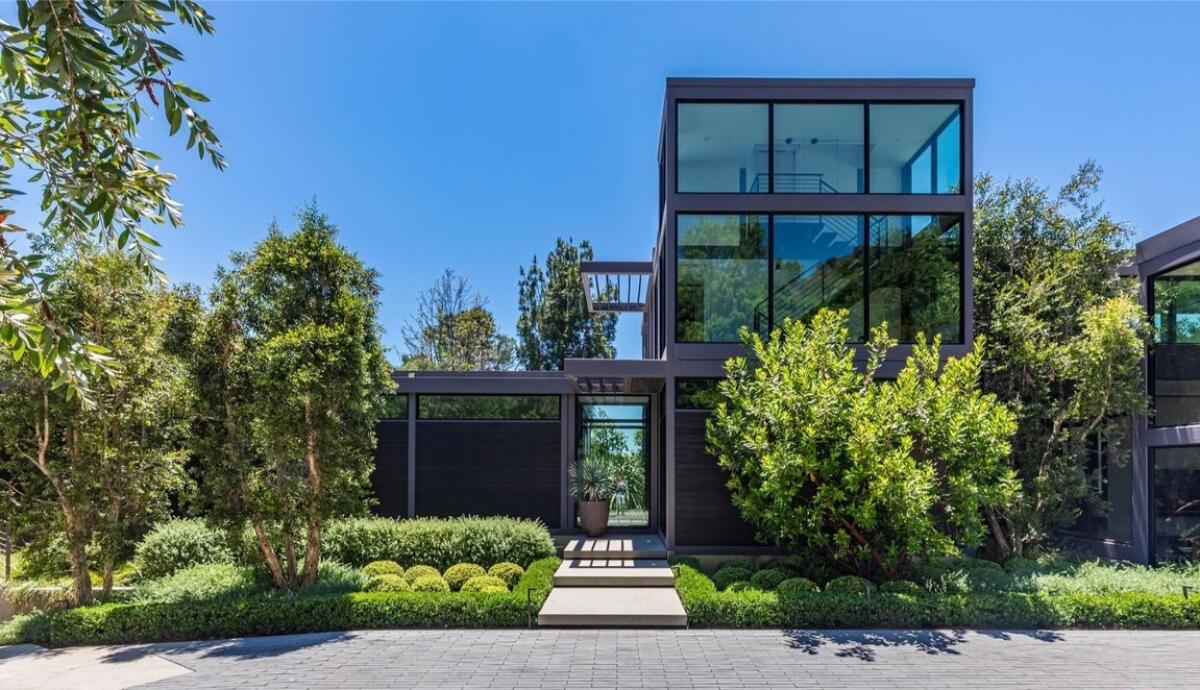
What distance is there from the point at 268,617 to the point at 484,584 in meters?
2.61

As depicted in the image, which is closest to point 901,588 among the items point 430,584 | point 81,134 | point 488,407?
point 430,584

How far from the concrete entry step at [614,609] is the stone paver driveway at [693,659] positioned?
0.17 metres

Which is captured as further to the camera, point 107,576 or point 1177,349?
point 1177,349

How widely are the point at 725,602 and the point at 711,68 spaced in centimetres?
834

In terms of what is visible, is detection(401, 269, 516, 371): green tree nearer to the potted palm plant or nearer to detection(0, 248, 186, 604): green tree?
the potted palm plant

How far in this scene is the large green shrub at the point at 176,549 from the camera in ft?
32.6

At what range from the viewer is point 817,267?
35.4 ft

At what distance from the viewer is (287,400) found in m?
8.13

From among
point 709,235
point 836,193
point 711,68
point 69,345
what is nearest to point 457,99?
point 711,68

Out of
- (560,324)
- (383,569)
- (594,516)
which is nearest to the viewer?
(383,569)

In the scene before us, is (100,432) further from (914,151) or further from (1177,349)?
(1177,349)

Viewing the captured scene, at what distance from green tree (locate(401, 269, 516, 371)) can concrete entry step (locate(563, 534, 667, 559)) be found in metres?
18.5

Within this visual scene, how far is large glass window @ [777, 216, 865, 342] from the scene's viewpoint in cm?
1072

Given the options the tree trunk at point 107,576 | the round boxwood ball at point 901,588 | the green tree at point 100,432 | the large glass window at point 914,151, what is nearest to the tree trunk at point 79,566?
the green tree at point 100,432
